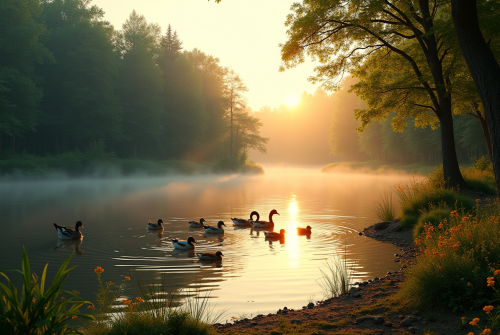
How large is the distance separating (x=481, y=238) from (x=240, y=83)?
7308 cm

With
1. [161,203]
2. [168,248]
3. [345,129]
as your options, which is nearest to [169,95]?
[345,129]

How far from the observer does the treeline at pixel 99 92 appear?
53.1 meters

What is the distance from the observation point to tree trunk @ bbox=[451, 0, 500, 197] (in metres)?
7.89

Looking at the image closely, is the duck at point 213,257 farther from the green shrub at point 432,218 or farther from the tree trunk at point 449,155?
the tree trunk at point 449,155

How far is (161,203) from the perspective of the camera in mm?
28594

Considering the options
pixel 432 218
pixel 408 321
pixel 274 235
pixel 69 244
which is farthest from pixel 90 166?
pixel 408 321

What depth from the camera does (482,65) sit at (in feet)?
26.7

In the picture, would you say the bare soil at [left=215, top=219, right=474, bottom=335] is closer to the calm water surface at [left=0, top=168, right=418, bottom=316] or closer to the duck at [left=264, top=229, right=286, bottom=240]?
the calm water surface at [left=0, top=168, right=418, bottom=316]

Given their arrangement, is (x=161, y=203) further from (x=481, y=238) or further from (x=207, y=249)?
(x=481, y=238)

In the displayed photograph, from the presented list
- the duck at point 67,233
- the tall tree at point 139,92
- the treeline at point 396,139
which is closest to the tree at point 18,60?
the tall tree at point 139,92

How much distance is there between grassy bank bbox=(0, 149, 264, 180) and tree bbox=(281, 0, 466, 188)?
39.5m

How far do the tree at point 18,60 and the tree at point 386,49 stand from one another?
138ft

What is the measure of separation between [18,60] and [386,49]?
50052 millimetres

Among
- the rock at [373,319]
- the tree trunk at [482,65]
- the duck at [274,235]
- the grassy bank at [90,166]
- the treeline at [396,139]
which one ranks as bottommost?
the duck at [274,235]
